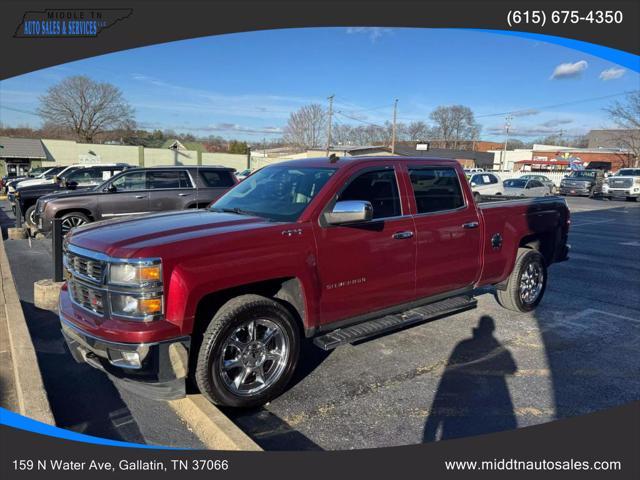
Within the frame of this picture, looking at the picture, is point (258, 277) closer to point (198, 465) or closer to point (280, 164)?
point (198, 465)

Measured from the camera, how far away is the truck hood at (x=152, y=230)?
125 inches

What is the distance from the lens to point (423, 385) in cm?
399

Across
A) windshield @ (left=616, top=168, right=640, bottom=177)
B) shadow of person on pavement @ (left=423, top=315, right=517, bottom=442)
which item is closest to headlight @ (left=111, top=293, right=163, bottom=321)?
shadow of person on pavement @ (left=423, top=315, right=517, bottom=442)

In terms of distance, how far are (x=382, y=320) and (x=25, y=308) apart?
467 centimetres

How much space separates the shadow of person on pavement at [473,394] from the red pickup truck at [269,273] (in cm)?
53

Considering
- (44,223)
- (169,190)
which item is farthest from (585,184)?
(44,223)

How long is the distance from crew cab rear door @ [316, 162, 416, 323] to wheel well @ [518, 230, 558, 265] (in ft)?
8.26

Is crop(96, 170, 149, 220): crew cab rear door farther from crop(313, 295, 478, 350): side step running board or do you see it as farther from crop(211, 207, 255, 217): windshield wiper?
→ crop(313, 295, 478, 350): side step running board

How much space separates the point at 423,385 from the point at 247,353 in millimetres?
1588

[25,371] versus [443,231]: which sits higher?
[443,231]

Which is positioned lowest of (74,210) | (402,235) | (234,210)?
(74,210)

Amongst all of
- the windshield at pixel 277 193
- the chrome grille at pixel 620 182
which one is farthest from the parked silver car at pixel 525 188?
the windshield at pixel 277 193

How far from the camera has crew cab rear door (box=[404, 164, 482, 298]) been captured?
15.3 ft

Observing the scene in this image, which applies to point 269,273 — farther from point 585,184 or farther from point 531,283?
point 585,184
